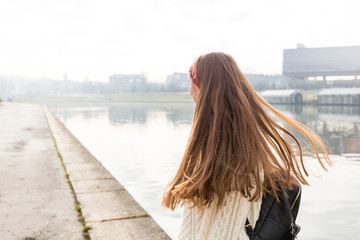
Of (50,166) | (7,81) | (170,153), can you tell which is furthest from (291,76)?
(7,81)

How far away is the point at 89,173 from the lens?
611 centimetres

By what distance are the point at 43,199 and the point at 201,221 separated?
369 cm

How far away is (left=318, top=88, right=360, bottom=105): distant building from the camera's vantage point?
164 feet

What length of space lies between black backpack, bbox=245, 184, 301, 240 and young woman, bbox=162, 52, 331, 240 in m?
0.02

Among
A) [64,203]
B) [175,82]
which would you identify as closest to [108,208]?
[64,203]

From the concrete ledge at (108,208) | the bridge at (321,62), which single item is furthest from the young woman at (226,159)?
the bridge at (321,62)

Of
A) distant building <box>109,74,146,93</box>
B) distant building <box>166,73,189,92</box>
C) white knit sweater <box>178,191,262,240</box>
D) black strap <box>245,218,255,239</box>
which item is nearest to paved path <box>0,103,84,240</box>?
white knit sweater <box>178,191,262,240</box>

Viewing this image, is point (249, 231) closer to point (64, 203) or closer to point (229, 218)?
point (229, 218)

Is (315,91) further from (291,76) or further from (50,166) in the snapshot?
(50,166)

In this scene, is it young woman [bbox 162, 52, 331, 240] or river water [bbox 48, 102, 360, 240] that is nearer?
young woman [bbox 162, 52, 331, 240]

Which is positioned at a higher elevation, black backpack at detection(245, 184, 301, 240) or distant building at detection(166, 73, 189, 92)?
distant building at detection(166, 73, 189, 92)

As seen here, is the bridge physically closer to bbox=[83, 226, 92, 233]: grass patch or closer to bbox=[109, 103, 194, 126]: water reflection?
bbox=[109, 103, 194, 126]: water reflection

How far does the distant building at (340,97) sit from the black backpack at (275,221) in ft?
175

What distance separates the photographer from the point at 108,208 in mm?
4160
